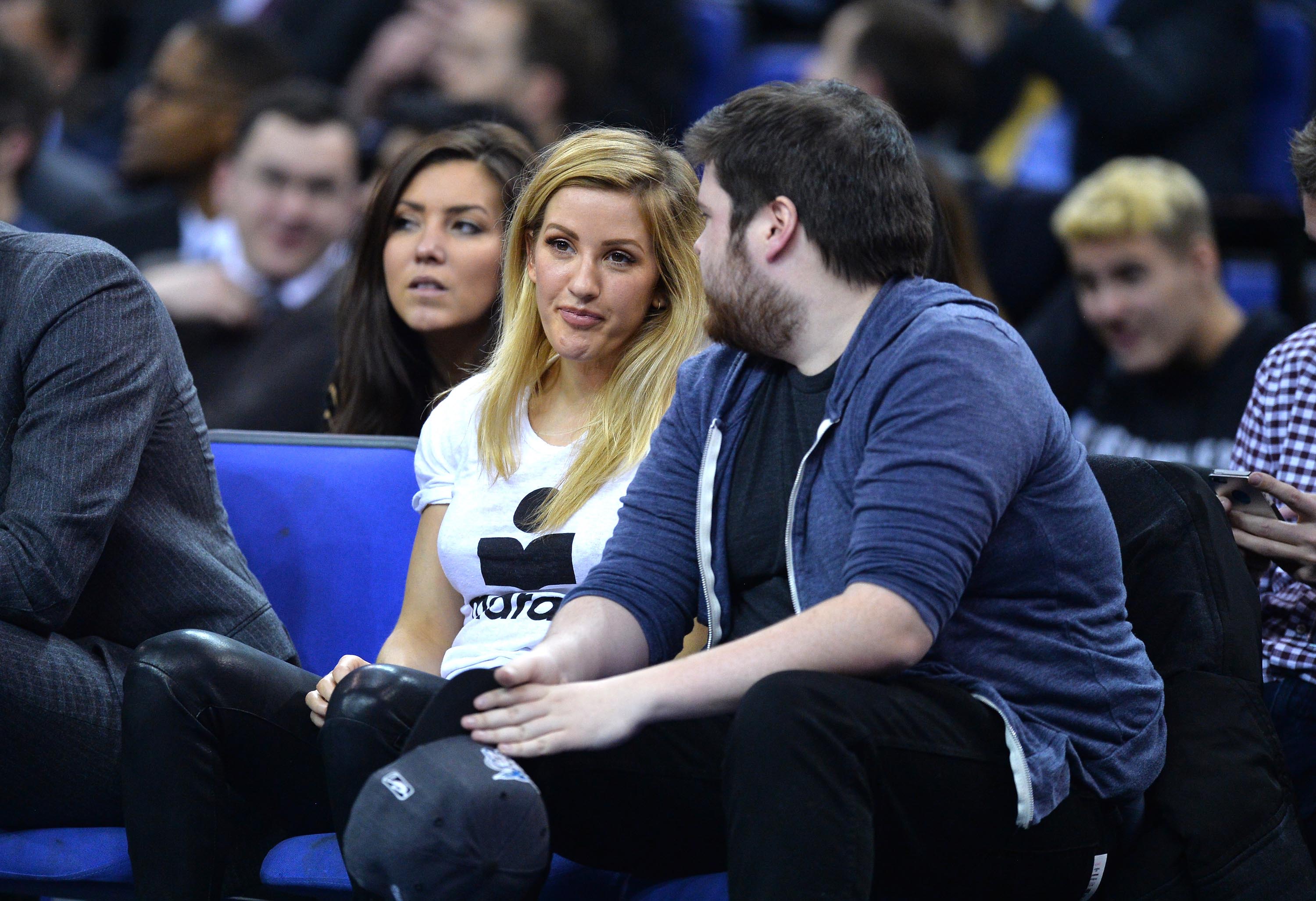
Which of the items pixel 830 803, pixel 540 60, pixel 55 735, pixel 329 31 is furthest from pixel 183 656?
pixel 329 31

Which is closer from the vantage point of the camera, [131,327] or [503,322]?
[131,327]

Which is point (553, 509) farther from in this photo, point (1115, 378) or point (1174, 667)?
point (1115, 378)

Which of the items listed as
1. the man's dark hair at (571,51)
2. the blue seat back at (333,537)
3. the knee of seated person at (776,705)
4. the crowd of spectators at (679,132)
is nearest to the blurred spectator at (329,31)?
the crowd of spectators at (679,132)

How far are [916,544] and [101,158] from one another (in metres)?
5.03

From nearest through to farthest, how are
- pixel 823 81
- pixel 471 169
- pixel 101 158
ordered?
1. pixel 823 81
2. pixel 471 169
3. pixel 101 158

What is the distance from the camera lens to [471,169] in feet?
8.80

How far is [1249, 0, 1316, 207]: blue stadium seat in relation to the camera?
13.9 ft

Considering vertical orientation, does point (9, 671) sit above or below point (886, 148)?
below

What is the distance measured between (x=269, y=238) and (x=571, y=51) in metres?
1.09

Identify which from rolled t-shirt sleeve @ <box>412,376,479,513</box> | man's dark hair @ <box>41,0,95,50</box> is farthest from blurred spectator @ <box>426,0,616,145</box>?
Answer: rolled t-shirt sleeve @ <box>412,376,479,513</box>

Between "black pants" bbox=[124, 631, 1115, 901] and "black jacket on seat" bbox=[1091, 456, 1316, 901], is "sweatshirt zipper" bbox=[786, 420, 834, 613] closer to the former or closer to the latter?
"black pants" bbox=[124, 631, 1115, 901]

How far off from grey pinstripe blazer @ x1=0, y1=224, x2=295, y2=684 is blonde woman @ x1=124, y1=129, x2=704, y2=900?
187mm

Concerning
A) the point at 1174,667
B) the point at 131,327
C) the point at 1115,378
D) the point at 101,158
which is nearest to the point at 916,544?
the point at 1174,667

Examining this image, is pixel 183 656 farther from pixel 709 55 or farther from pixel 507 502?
pixel 709 55
